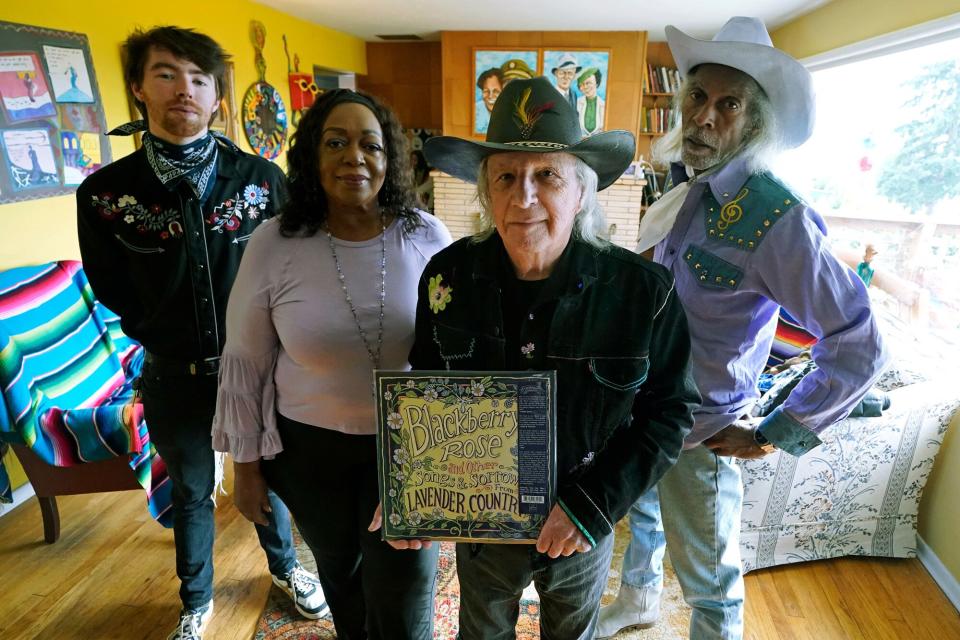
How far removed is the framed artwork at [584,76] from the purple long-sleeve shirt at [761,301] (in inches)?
200

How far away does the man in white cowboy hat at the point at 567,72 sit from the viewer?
5836mm

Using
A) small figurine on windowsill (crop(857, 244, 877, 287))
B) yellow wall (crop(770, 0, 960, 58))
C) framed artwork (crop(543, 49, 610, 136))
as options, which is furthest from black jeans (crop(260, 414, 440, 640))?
framed artwork (crop(543, 49, 610, 136))

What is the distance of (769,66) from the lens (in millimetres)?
1119

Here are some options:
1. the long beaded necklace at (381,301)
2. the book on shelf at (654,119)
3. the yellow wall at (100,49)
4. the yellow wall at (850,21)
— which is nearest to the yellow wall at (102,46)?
the yellow wall at (100,49)

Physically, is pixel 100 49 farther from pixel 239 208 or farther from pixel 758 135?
pixel 758 135

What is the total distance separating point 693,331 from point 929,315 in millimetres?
2220

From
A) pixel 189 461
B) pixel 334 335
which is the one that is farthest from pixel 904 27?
pixel 189 461

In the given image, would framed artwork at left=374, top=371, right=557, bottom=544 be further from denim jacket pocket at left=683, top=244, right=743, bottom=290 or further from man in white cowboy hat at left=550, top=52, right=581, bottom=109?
man in white cowboy hat at left=550, top=52, right=581, bottom=109

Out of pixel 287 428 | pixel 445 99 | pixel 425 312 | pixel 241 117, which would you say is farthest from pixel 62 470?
pixel 445 99

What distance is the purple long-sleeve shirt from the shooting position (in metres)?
1.04

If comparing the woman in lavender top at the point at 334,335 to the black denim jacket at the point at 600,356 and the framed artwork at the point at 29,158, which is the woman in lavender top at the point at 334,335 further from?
the framed artwork at the point at 29,158

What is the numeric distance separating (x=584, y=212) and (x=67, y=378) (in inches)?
92.9

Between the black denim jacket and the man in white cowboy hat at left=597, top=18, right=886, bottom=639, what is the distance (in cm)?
28

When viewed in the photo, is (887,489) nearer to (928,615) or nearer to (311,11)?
(928,615)
